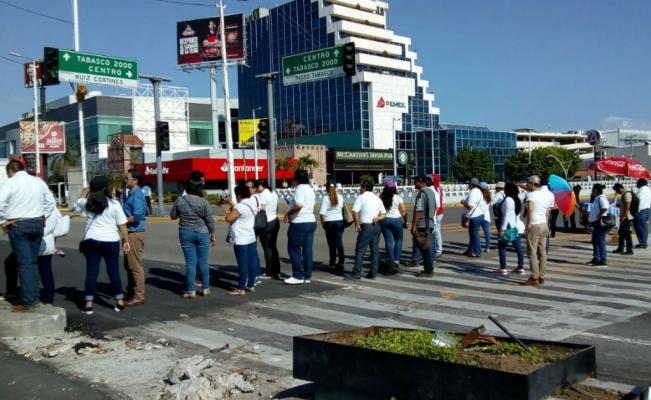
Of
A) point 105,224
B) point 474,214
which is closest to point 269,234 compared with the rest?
point 105,224

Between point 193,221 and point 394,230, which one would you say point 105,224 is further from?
point 394,230

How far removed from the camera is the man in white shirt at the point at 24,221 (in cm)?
748

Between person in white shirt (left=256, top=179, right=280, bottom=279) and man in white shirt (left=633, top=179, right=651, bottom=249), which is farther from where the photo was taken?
man in white shirt (left=633, top=179, right=651, bottom=249)

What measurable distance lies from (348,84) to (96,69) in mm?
79726

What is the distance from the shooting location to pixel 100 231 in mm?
8203

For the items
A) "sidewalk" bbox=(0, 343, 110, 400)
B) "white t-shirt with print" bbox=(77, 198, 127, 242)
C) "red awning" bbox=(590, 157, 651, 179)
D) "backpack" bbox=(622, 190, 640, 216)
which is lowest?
"sidewalk" bbox=(0, 343, 110, 400)

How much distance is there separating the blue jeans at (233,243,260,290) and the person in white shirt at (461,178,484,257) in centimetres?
625

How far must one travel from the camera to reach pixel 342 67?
2070 cm

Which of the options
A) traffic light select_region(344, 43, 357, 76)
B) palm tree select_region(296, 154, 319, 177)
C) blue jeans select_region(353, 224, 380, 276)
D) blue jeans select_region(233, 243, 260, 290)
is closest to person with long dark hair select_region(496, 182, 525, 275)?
blue jeans select_region(353, 224, 380, 276)

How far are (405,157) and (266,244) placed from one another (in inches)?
3323

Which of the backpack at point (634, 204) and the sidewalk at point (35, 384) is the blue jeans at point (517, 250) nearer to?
the backpack at point (634, 204)

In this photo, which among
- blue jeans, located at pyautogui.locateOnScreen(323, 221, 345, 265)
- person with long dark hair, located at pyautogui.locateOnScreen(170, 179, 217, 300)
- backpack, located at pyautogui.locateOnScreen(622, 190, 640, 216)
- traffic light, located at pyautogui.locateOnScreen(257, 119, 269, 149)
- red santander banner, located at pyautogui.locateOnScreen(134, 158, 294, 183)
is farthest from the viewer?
red santander banner, located at pyautogui.locateOnScreen(134, 158, 294, 183)

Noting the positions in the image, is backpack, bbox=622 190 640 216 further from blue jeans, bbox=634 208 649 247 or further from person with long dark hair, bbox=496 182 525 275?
person with long dark hair, bbox=496 182 525 275

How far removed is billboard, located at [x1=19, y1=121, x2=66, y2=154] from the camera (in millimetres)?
47047
